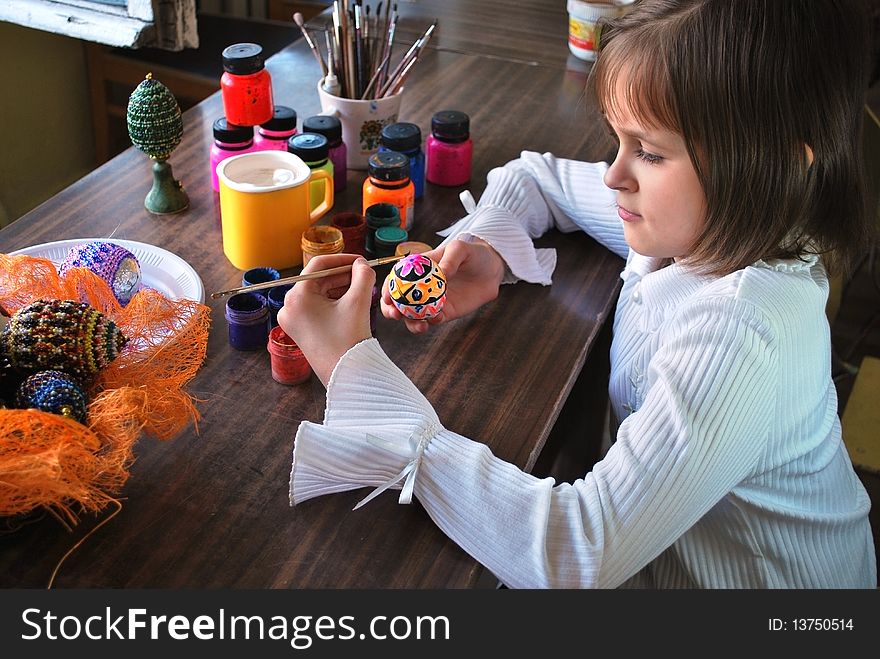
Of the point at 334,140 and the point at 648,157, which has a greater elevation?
the point at 648,157

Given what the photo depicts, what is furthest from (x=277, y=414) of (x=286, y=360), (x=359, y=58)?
(x=359, y=58)

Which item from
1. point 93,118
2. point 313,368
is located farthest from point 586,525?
point 93,118

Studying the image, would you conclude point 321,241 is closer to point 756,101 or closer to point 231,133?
point 231,133

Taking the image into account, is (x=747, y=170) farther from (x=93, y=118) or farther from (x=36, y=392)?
(x=93, y=118)

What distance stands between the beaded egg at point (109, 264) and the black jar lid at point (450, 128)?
1.67 ft

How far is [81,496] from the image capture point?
68 centimetres

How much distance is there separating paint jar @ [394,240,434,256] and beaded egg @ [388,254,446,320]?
0.13 metres

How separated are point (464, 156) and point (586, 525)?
0.69 metres

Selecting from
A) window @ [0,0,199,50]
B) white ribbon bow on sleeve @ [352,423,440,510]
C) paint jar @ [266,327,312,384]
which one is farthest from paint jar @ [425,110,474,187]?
window @ [0,0,199,50]

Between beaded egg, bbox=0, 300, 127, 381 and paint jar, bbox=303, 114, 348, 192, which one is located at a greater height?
beaded egg, bbox=0, 300, 127, 381

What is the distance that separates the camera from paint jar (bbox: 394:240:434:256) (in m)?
1.08

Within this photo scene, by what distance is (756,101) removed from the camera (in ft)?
2.60

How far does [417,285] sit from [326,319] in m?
0.10

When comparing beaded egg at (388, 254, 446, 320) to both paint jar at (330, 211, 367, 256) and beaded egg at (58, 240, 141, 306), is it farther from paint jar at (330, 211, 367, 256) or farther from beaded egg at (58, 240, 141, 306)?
beaded egg at (58, 240, 141, 306)
